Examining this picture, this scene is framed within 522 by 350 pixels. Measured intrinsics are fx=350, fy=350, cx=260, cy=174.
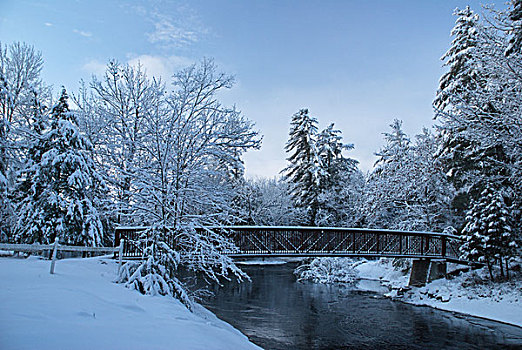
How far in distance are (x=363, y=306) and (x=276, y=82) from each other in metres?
12.0

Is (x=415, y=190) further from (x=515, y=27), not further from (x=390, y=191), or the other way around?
(x=515, y=27)

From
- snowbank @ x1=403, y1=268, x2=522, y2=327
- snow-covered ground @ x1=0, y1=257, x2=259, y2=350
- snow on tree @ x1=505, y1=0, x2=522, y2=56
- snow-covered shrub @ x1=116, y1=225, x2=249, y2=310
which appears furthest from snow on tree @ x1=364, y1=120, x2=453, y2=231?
snow-covered ground @ x1=0, y1=257, x2=259, y2=350

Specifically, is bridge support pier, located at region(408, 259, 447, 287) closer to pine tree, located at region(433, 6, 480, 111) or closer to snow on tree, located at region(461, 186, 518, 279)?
snow on tree, located at region(461, 186, 518, 279)

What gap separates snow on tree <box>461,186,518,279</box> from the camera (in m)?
15.6

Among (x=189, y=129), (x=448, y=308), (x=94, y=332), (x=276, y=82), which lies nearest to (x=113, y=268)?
(x=189, y=129)

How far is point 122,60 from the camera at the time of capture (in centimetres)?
1844

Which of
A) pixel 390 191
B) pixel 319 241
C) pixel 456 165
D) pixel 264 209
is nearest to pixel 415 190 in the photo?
pixel 390 191

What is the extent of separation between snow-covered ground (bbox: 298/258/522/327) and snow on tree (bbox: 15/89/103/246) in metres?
14.6

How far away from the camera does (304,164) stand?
1264 inches

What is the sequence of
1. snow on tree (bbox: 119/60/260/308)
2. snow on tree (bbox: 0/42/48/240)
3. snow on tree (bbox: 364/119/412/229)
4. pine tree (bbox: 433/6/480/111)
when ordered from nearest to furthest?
snow on tree (bbox: 119/60/260/308) < snow on tree (bbox: 0/42/48/240) < pine tree (bbox: 433/6/480/111) < snow on tree (bbox: 364/119/412/229)

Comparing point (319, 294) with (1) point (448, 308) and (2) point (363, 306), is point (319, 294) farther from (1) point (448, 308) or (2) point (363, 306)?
(1) point (448, 308)

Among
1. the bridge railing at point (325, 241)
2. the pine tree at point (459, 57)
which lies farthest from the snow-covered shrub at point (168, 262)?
the pine tree at point (459, 57)

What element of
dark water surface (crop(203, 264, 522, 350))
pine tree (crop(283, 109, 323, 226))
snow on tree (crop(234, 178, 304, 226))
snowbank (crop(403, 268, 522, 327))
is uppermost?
pine tree (crop(283, 109, 323, 226))

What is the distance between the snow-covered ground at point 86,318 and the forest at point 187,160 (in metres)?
1.61
